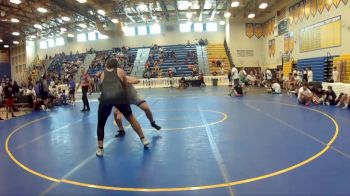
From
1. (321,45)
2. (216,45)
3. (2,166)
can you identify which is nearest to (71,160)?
(2,166)

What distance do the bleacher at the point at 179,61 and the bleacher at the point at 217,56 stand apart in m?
1.87

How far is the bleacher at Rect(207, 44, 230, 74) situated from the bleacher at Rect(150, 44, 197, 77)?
73.8 inches

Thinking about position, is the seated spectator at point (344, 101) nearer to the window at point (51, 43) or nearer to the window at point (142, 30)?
the window at point (142, 30)

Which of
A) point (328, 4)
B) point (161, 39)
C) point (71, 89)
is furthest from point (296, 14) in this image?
point (161, 39)

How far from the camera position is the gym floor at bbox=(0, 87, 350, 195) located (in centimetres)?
434

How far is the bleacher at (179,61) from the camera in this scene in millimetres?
35031

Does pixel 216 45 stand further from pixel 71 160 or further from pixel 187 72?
pixel 71 160

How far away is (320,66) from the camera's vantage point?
2036 centimetres

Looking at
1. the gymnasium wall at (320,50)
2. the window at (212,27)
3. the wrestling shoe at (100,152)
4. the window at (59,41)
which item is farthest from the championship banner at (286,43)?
the window at (59,41)

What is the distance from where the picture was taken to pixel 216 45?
39.9 m

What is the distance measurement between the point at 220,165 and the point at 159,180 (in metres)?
1.14

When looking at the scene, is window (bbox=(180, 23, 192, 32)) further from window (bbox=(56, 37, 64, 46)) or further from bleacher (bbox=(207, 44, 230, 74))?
window (bbox=(56, 37, 64, 46))

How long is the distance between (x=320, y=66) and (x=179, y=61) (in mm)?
19148

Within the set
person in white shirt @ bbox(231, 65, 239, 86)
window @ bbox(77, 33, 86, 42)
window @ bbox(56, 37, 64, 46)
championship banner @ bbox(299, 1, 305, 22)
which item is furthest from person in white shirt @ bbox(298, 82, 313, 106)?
window @ bbox(56, 37, 64, 46)
